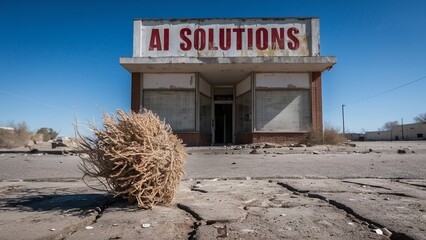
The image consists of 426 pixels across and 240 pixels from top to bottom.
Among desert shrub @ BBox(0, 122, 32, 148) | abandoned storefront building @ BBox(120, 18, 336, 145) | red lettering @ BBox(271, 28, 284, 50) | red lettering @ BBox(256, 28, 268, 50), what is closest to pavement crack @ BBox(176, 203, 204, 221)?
abandoned storefront building @ BBox(120, 18, 336, 145)

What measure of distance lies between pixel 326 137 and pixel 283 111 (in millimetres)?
2538

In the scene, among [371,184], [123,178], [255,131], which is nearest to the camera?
[123,178]

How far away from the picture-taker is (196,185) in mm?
4035

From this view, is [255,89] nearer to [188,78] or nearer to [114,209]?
[188,78]

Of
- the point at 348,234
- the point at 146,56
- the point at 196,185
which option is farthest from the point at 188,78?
the point at 348,234

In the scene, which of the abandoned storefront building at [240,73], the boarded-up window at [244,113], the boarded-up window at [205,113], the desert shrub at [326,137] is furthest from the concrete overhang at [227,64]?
the desert shrub at [326,137]

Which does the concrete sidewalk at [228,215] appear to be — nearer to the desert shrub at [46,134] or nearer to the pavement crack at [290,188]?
the pavement crack at [290,188]

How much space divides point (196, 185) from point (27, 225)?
7.12ft

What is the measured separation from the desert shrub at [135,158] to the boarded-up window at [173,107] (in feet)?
41.9

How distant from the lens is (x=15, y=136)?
1955cm

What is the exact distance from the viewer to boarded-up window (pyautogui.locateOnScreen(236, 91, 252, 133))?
16027mm

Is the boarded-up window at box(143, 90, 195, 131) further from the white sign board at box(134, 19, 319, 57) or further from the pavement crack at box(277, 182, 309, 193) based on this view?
the pavement crack at box(277, 182, 309, 193)

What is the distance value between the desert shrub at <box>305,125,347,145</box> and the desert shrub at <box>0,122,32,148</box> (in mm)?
16636

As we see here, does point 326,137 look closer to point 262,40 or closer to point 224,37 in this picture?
point 262,40
